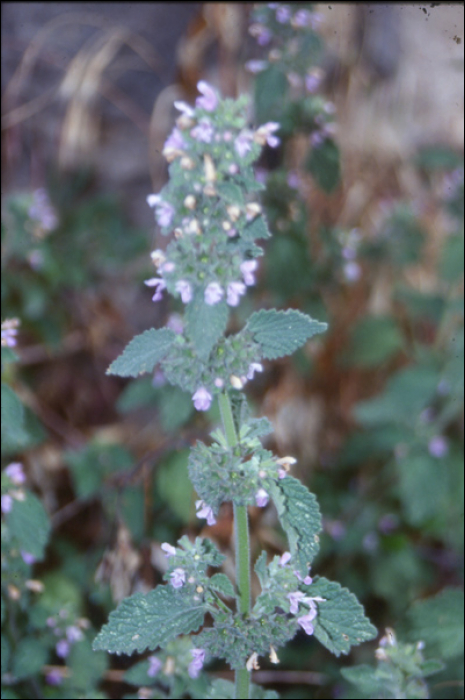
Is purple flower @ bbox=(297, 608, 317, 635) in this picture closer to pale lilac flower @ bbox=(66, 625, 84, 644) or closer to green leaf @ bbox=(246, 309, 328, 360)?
green leaf @ bbox=(246, 309, 328, 360)

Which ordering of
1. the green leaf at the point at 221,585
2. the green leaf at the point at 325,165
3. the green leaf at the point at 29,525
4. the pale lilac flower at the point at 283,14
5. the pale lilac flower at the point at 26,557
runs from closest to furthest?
the green leaf at the point at 221,585
the green leaf at the point at 29,525
the pale lilac flower at the point at 26,557
the pale lilac flower at the point at 283,14
the green leaf at the point at 325,165

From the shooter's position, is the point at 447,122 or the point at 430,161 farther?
the point at 447,122

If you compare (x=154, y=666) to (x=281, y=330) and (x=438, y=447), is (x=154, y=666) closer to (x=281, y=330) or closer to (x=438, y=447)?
(x=281, y=330)

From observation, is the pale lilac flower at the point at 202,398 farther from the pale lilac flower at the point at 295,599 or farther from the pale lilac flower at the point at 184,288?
the pale lilac flower at the point at 295,599

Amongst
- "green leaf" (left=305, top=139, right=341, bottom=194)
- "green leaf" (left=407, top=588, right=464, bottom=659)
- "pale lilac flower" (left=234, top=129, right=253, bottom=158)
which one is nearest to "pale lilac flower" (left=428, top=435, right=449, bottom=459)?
"green leaf" (left=407, top=588, right=464, bottom=659)

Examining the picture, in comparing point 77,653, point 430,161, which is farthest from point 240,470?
point 430,161

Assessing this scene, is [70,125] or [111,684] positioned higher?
[70,125]

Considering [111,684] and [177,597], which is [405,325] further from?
[177,597]

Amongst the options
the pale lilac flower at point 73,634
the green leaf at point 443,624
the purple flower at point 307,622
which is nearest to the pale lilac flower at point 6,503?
the pale lilac flower at point 73,634
